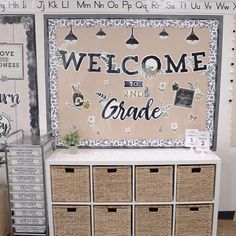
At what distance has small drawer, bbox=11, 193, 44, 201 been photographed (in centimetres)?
304

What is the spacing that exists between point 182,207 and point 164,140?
2.28 ft

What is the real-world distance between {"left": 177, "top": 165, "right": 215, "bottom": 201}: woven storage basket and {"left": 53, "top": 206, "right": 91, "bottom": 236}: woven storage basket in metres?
0.89

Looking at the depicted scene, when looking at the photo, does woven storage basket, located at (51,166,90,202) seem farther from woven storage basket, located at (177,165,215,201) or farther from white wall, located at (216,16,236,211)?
white wall, located at (216,16,236,211)

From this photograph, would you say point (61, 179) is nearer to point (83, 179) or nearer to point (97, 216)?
point (83, 179)

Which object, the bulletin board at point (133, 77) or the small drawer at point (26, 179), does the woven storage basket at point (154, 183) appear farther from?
the small drawer at point (26, 179)

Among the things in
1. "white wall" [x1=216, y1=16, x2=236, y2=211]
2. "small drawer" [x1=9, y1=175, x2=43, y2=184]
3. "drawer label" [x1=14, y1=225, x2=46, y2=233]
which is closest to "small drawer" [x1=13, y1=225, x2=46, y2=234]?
"drawer label" [x1=14, y1=225, x2=46, y2=233]

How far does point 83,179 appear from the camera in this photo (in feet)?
9.84

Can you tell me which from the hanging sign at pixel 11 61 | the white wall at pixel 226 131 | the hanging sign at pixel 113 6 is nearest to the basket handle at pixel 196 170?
the white wall at pixel 226 131

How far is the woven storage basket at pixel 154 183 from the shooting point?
2.98 meters

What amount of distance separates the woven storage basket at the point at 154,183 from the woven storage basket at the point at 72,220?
1.72ft

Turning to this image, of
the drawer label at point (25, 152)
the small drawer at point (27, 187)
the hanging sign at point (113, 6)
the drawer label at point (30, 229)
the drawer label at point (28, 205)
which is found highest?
the hanging sign at point (113, 6)

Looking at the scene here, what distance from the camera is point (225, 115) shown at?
3365 mm

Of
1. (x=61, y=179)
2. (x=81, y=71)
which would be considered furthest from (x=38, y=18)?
(x=61, y=179)

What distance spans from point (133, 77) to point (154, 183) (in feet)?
3.49
